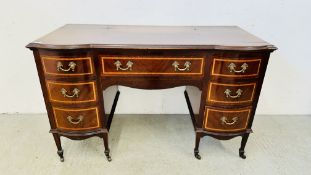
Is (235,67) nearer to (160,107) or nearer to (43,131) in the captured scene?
(160,107)

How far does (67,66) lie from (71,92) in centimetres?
16

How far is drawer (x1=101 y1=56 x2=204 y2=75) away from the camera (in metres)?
1.23

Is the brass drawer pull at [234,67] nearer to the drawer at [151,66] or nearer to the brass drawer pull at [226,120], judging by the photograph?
the drawer at [151,66]

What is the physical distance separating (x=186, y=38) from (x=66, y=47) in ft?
2.21

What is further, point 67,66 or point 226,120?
point 226,120

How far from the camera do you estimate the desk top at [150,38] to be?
118cm

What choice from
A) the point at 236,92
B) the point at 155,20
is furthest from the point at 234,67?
the point at 155,20

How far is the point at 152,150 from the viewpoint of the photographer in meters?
1.64

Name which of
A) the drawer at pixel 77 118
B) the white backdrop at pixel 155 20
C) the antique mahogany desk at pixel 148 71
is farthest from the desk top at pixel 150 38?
the drawer at pixel 77 118

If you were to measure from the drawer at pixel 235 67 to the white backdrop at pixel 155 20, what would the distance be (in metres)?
0.62

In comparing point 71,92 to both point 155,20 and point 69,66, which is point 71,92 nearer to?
point 69,66

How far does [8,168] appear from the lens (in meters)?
1.46

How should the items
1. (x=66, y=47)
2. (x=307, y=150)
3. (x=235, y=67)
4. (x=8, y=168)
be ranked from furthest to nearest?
(x=307, y=150)
(x=8, y=168)
(x=235, y=67)
(x=66, y=47)

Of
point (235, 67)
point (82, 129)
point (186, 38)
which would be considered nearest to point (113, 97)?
point (82, 129)
